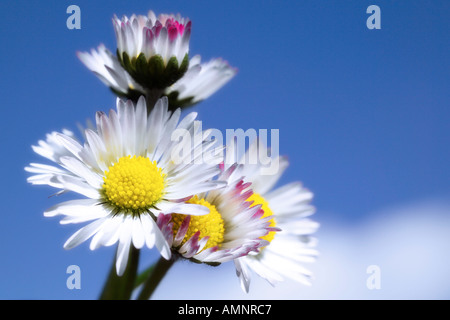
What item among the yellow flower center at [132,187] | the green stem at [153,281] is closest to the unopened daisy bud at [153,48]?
the yellow flower center at [132,187]

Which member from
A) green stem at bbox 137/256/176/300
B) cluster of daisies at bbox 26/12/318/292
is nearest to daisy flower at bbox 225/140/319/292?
cluster of daisies at bbox 26/12/318/292

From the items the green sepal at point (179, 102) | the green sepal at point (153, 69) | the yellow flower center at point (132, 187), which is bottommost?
the yellow flower center at point (132, 187)

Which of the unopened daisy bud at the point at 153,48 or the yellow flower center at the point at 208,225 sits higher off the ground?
the unopened daisy bud at the point at 153,48

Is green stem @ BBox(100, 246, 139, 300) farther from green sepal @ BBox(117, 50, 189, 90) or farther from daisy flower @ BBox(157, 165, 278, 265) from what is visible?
green sepal @ BBox(117, 50, 189, 90)

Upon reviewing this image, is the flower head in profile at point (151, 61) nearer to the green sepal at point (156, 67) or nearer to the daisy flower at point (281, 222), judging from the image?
the green sepal at point (156, 67)

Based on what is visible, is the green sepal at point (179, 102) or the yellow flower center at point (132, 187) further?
the green sepal at point (179, 102)

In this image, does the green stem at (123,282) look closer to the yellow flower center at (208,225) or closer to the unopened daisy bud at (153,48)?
the yellow flower center at (208,225)

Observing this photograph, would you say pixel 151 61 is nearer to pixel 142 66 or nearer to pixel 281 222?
pixel 142 66
